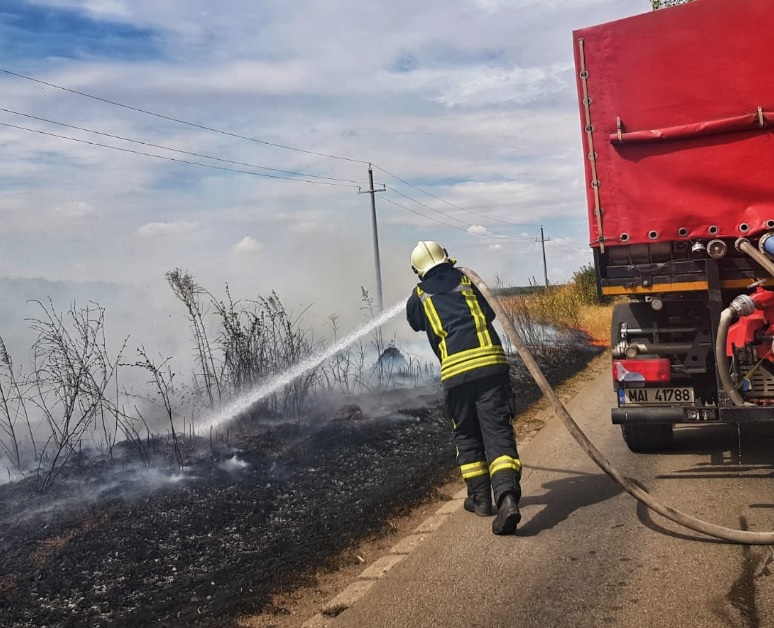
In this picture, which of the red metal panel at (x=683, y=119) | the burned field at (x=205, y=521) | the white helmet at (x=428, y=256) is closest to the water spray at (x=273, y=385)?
the burned field at (x=205, y=521)

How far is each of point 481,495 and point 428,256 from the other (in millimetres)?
1700

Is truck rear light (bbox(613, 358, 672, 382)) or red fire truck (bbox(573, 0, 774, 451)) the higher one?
red fire truck (bbox(573, 0, 774, 451))

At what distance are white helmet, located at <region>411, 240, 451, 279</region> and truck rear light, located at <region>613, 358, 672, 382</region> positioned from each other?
1674 mm

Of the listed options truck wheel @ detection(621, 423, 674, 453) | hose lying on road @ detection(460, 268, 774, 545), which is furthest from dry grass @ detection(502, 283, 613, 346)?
hose lying on road @ detection(460, 268, 774, 545)

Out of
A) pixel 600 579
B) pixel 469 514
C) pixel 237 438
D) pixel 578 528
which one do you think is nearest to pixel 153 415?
pixel 237 438

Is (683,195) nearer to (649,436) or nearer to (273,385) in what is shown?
(649,436)

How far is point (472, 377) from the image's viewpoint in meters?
4.81

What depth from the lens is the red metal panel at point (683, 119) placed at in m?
5.17

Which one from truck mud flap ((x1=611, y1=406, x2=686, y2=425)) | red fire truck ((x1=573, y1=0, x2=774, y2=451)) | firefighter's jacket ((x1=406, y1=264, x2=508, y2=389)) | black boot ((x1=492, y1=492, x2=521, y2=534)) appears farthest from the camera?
truck mud flap ((x1=611, y1=406, x2=686, y2=425))

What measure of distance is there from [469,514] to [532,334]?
367 inches

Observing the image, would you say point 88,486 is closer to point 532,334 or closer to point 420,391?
point 420,391

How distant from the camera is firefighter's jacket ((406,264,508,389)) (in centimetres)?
485

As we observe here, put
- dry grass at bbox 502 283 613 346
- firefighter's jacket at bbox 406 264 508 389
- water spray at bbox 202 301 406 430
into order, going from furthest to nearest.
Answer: dry grass at bbox 502 283 613 346
water spray at bbox 202 301 406 430
firefighter's jacket at bbox 406 264 508 389

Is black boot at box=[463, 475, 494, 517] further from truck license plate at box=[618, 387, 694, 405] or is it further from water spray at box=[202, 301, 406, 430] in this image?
water spray at box=[202, 301, 406, 430]
